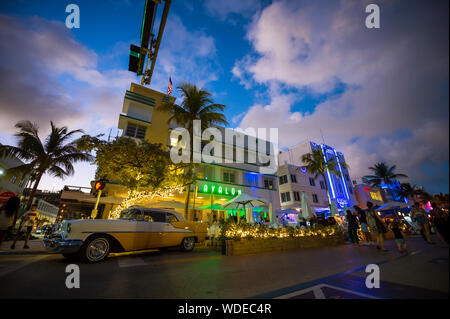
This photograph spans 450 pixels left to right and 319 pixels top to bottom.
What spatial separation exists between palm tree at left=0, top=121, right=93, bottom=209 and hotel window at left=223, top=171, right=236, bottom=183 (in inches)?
577

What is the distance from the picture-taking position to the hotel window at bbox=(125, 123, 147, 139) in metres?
19.8

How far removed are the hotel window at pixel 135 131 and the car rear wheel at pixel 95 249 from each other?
54.2ft

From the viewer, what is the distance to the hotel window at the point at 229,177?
23.1m

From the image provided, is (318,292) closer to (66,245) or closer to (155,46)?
(66,245)

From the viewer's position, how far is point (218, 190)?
21.1 m

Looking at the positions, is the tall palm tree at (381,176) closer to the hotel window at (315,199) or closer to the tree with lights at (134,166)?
the hotel window at (315,199)

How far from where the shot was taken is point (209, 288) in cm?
295

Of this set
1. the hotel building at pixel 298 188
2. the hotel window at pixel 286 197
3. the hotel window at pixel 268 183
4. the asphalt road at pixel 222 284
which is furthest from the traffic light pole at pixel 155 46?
the hotel window at pixel 286 197

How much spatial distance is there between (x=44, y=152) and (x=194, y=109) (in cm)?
1277

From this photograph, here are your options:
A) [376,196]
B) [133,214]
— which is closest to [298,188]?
[376,196]

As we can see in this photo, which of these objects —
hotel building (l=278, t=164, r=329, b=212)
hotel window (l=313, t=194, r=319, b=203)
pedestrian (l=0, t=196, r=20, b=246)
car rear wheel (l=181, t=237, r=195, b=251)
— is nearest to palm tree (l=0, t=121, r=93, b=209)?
pedestrian (l=0, t=196, r=20, b=246)

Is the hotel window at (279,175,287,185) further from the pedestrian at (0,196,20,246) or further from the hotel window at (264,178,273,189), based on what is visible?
the pedestrian at (0,196,20,246)

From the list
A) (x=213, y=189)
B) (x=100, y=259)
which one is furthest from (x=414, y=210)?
(x=213, y=189)
